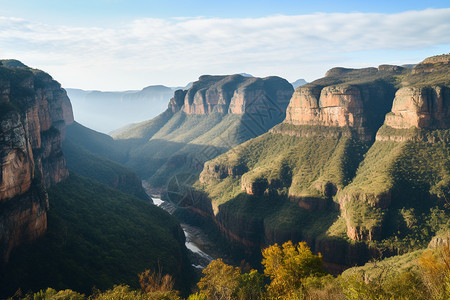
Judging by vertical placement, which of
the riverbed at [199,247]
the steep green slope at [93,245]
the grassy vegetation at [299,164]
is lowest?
the riverbed at [199,247]

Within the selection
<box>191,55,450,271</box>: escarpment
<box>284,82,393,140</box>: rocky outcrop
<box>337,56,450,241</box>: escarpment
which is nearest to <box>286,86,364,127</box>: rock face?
<box>284,82,393,140</box>: rocky outcrop

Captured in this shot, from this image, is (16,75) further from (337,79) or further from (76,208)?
(337,79)

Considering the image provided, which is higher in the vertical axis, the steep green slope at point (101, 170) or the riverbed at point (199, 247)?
the steep green slope at point (101, 170)

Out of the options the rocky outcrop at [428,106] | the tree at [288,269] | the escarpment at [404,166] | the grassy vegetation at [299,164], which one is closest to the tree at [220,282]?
the tree at [288,269]

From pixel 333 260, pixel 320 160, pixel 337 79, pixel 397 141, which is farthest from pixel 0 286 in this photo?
pixel 337 79

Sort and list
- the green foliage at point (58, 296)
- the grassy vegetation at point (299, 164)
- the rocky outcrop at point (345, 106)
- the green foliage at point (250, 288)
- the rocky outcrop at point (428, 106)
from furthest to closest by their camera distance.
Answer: the rocky outcrop at point (345, 106)
the grassy vegetation at point (299, 164)
the rocky outcrop at point (428, 106)
the green foliage at point (250, 288)
the green foliage at point (58, 296)

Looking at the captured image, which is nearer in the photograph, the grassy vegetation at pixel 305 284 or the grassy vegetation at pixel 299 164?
the grassy vegetation at pixel 305 284

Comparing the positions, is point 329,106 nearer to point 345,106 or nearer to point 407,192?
point 345,106

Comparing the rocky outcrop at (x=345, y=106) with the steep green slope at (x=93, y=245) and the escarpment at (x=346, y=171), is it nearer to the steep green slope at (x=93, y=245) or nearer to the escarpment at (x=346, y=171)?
the escarpment at (x=346, y=171)
